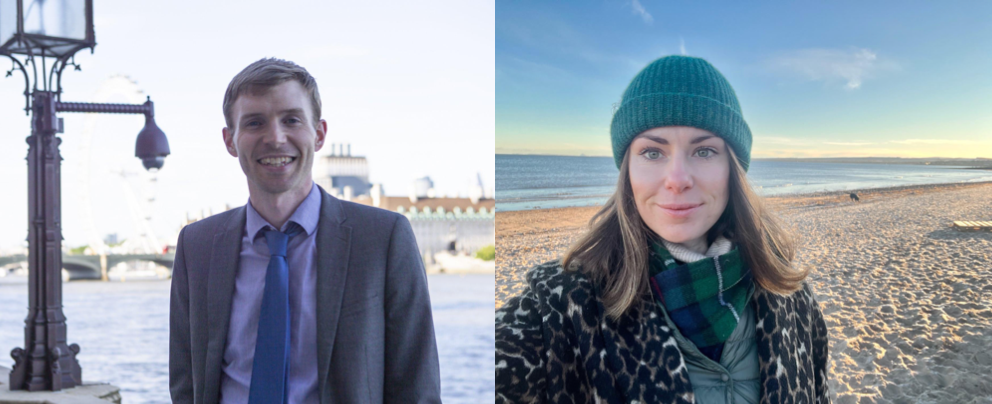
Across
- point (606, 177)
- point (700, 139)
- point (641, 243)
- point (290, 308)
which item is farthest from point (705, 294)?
point (606, 177)

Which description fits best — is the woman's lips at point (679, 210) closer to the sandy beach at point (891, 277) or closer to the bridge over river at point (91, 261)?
the sandy beach at point (891, 277)

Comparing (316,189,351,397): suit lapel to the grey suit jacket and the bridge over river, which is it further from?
the bridge over river

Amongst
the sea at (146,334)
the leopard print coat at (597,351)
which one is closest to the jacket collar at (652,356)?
the leopard print coat at (597,351)

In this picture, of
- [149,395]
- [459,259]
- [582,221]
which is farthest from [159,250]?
[582,221]

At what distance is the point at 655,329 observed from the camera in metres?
1.35

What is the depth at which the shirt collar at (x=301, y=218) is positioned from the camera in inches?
52.0

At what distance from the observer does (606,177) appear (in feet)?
14.0

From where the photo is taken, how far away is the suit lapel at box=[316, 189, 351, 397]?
1252 mm

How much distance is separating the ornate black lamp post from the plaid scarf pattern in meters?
4.72

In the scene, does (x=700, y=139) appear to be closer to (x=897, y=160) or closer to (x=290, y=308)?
(x=290, y=308)

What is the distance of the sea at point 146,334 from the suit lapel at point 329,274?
10.7 meters

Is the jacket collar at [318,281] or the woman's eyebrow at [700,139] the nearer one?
the jacket collar at [318,281]

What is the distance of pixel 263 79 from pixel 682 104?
0.75m

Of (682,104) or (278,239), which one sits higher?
(682,104)
